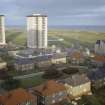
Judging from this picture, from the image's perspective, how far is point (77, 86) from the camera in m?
32.2

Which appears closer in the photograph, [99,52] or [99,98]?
[99,98]

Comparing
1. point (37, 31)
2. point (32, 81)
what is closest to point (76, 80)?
point (32, 81)

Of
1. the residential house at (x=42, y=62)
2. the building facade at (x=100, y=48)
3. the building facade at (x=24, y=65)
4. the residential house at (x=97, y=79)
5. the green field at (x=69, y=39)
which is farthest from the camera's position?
the green field at (x=69, y=39)

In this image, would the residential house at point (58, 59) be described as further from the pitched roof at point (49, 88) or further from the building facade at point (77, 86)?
the pitched roof at point (49, 88)

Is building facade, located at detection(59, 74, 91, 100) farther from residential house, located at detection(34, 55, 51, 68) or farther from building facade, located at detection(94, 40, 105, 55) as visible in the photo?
building facade, located at detection(94, 40, 105, 55)

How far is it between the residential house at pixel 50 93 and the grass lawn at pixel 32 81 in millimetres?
7879

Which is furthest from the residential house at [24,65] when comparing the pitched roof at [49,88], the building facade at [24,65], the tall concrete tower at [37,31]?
the tall concrete tower at [37,31]

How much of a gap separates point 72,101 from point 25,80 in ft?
40.5

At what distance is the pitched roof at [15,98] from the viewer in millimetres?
24578

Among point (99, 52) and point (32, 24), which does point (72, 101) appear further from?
point (32, 24)

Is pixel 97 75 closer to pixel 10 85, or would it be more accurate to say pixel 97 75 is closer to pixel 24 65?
pixel 10 85

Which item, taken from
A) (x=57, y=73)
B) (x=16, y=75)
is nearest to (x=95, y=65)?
(x=57, y=73)

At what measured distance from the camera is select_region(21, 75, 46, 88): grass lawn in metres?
36.8

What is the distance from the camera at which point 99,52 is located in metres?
70.4
